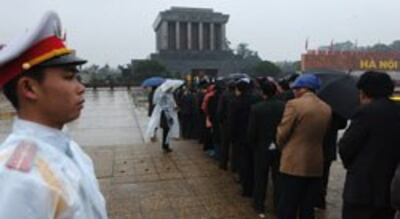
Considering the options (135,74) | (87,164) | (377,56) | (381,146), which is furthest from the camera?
(135,74)

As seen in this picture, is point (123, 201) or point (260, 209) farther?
point (123, 201)

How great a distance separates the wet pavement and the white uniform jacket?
410 cm

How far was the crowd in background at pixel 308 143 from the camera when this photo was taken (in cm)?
355

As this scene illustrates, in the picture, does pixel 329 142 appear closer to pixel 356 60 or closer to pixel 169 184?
pixel 169 184

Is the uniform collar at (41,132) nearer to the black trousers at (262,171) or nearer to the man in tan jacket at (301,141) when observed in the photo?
the man in tan jacket at (301,141)

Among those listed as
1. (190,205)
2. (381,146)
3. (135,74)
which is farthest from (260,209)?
(135,74)

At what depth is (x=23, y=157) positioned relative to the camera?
133 centimetres

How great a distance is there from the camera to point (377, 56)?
2152 inches

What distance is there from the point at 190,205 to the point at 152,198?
1.98 ft

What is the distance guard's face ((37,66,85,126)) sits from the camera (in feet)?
4.89

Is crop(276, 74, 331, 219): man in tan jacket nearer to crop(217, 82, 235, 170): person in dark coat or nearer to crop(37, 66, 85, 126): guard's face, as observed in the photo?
crop(217, 82, 235, 170): person in dark coat

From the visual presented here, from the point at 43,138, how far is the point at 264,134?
13.5 ft

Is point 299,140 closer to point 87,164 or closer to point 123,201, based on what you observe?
point 123,201

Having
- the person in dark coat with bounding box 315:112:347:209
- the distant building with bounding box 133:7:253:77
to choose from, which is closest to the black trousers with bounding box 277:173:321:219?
the person in dark coat with bounding box 315:112:347:209
